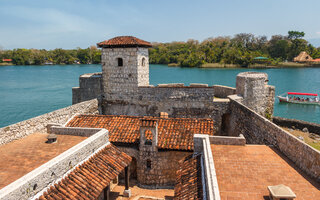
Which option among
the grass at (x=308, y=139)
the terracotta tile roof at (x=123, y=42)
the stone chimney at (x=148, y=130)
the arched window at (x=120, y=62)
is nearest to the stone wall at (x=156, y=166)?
the stone chimney at (x=148, y=130)

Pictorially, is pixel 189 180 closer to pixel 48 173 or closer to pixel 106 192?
pixel 106 192

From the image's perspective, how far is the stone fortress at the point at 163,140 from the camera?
6.96m

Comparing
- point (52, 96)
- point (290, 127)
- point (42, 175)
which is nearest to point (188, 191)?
point (42, 175)

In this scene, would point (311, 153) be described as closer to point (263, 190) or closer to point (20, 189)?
point (263, 190)

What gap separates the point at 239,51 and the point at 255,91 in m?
78.4

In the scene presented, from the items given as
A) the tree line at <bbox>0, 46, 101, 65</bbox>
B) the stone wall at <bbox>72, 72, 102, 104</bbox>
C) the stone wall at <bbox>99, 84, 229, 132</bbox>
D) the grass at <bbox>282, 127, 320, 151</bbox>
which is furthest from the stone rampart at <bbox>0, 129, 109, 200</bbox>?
the tree line at <bbox>0, 46, 101, 65</bbox>

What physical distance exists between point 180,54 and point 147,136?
9873 centimetres

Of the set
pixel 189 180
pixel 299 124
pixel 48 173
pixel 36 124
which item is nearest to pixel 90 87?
pixel 36 124

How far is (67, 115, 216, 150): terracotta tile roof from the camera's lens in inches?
444

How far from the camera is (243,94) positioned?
57.5ft

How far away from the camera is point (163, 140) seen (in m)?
11.4

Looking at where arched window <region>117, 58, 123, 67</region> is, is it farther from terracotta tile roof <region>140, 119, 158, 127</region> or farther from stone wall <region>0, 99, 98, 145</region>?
terracotta tile roof <region>140, 119, 158, 127</region>

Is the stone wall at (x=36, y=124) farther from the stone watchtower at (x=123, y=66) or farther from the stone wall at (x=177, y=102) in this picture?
the stone wall at (x=177, y=102)

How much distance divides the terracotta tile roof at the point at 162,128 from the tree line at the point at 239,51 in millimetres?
81835
